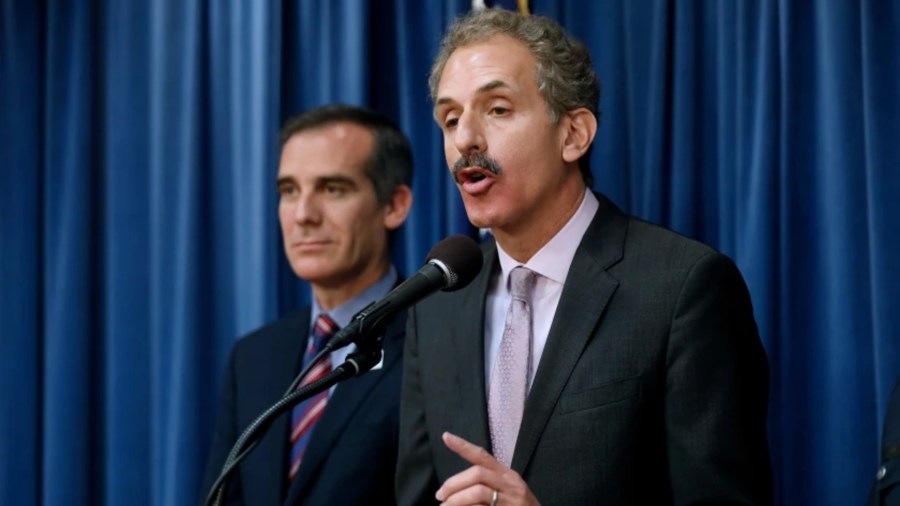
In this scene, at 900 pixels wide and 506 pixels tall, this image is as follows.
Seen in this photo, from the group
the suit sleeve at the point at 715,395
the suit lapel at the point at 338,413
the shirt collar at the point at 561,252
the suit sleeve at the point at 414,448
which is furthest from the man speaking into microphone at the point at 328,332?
the suit sleeve at the point at 715,395

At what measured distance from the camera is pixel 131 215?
3453mm

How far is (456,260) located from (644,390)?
1.48 ft

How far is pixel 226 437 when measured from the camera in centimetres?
289

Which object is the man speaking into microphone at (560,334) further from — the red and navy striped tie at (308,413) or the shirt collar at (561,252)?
the red and navy striped tie at (308,413)

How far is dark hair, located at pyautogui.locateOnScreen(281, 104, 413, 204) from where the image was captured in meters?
3.05

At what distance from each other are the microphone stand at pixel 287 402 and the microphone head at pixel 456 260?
0.14 metres

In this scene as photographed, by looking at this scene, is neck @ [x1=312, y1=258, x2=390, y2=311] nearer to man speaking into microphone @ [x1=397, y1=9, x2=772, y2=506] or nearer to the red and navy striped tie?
the red and navy striped tie

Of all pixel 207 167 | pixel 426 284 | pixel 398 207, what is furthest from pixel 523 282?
pixel 207 167

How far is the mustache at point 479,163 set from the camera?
7.12 feet

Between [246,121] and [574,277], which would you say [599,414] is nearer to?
[574,277]

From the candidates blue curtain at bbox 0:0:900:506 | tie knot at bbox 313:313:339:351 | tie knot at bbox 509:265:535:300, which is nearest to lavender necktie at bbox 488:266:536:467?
tie knot at bbox 509:265:535:300

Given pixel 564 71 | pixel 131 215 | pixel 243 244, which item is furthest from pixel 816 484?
pixel 131 215

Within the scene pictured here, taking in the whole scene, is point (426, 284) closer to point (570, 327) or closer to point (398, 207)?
point (570, 327)

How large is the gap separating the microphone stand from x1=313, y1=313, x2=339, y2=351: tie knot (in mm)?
1216
